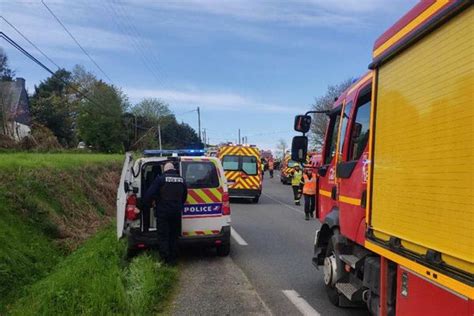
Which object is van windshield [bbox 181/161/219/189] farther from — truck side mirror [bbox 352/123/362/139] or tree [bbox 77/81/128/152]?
tree [bbox 77/81/128/152]

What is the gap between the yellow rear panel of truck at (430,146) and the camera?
2896mm

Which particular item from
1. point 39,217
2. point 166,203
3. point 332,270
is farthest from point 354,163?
point 39,217

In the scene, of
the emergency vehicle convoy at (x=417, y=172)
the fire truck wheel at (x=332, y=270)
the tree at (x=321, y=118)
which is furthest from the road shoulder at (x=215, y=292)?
the tree at (x=321, y=118)

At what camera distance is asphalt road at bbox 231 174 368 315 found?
21.1ft

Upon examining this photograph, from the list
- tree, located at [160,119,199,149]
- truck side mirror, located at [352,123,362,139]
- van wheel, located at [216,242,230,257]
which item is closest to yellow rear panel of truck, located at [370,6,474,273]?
truck side mirror, located at [352,123,362,139]

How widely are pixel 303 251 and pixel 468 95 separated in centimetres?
762

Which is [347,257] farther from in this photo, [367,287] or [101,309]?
[101,309]

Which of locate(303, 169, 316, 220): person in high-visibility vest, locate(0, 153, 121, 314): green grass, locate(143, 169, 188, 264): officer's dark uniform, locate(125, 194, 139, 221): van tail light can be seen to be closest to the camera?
locate(0, 153, 121, 314): green grass

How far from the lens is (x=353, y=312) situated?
6164 mm

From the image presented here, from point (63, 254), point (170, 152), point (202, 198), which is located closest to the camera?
point (202, 198)

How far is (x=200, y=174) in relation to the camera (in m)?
9.65

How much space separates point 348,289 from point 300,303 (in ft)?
3.33

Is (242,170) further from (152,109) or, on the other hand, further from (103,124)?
(152,109)

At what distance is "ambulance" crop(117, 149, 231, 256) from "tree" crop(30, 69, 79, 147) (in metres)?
44.6
